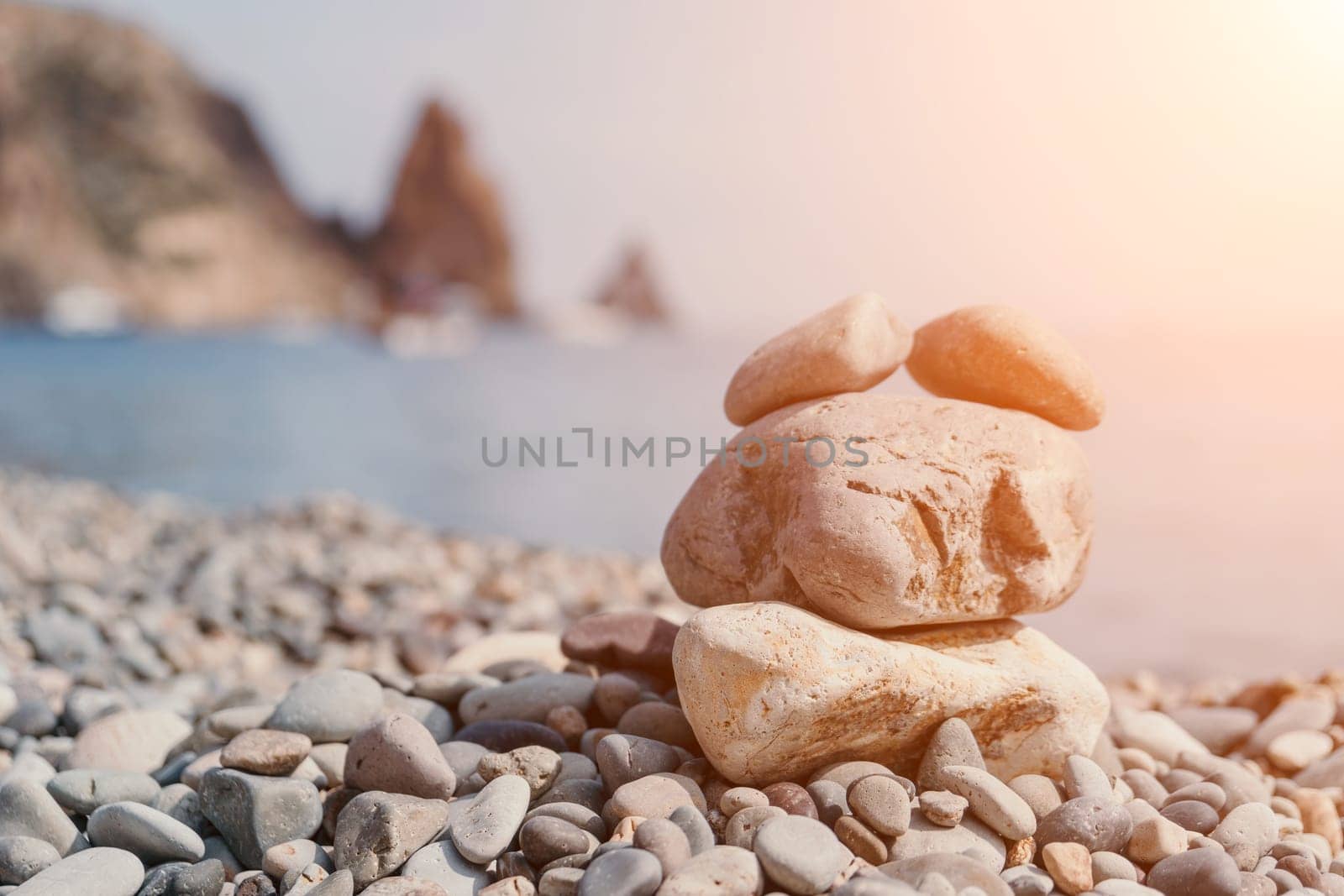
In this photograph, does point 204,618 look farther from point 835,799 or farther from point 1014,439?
point 1014,439

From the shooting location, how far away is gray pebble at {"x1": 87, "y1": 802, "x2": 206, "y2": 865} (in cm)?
260

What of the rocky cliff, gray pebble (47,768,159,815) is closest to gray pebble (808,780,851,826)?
gray pebble (47,768,159,815)

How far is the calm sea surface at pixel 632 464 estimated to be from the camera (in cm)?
713

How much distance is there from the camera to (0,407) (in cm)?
2000

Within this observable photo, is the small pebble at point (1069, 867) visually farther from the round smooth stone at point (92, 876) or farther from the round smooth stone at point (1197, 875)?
the round smooth stone at point (92, 876)

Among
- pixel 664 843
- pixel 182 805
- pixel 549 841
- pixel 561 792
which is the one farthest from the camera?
pixel 182 805

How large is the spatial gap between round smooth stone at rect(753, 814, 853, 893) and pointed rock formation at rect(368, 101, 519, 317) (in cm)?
4063

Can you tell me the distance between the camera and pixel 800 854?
217 cm

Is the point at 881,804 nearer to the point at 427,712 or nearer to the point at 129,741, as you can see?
the point at 427,712

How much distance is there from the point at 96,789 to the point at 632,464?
324 inches

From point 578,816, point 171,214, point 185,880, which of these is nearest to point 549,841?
point 578,816

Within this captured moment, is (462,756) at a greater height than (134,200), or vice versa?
(134,200)

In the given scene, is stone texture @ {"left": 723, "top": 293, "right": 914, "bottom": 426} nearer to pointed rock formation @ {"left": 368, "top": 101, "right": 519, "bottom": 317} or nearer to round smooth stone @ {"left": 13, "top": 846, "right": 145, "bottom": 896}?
round smooth stone @ {"left": 13, "top": 846, "right": 145, "bottom": 896}

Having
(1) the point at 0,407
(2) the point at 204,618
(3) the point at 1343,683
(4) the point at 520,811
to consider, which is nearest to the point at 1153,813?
(4) the point at 520,811
